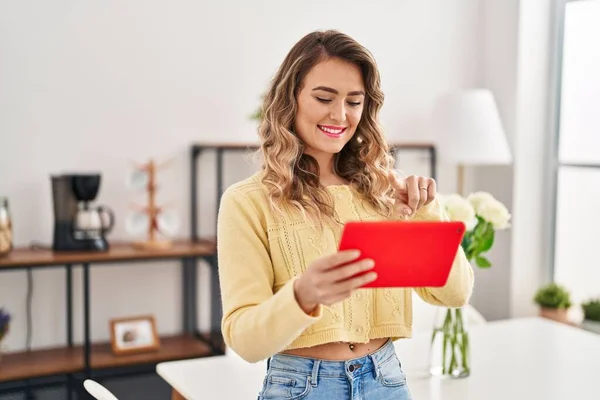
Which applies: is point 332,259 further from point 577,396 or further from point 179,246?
point 179,246

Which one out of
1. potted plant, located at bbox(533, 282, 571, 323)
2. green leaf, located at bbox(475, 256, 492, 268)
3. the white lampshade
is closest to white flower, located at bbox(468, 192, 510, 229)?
green leaf, located at bbox(475, 256, 492, 268)

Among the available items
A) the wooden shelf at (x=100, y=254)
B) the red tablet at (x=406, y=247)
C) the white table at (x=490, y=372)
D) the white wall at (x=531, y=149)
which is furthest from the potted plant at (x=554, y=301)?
the red tablet at (x=406, y=247)

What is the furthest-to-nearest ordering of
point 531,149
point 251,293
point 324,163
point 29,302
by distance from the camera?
point 531,149, point 29,302, point 324,163, point 251,293

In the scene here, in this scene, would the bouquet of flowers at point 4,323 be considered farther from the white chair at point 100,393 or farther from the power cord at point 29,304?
the white chair at point 100,393

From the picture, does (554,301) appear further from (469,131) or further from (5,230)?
(5,230)

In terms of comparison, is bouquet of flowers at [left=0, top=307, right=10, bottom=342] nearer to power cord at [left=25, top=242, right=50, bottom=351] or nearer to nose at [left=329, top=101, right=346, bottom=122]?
power cord at [left=25, top=242, right=50, bottom=351]

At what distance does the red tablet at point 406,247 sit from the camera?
113 cm

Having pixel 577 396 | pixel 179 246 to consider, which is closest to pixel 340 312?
pixel 577 396

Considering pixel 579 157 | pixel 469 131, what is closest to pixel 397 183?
pixel 469 131

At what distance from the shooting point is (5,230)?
9.98 feet

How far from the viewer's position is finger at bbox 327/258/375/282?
1128 millimetres

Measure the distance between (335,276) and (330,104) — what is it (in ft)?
1.36

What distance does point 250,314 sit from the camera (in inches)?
49.3

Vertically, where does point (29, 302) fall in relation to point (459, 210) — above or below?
below
